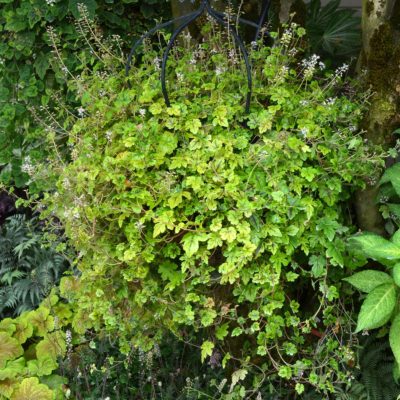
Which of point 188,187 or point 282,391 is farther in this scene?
point 282,391

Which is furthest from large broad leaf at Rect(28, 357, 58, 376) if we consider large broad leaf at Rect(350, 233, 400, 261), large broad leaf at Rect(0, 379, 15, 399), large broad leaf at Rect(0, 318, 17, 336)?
large broad leaf at Rect(350, 233, 400, 261)

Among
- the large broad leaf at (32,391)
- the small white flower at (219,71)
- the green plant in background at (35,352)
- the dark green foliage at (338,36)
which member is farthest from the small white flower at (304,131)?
the large broad leaf at (32,391)

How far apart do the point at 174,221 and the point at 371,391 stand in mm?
1257

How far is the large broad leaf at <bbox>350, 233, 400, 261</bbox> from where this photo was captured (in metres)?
2.18

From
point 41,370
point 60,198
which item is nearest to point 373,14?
point 60,198

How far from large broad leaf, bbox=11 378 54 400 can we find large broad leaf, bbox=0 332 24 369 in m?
0.23

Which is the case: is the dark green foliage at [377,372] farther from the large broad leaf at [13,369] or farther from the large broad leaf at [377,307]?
the large broad leaf at [13,369]

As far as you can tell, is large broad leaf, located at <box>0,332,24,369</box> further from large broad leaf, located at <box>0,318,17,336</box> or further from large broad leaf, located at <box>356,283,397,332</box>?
large broad leaf, located at <box>356,283,397,332</box>

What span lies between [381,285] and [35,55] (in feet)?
7.52

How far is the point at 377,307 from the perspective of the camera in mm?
2178

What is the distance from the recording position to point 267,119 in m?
2.17

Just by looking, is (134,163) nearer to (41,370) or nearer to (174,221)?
(174,221)

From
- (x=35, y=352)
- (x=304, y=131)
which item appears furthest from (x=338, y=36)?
(x=35, y=352)

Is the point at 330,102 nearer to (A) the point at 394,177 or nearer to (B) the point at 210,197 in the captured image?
(A) the point at 394,177
